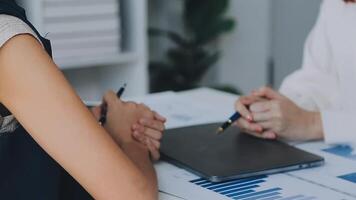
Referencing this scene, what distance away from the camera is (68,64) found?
2.57 metres

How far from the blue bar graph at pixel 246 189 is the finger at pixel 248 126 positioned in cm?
23

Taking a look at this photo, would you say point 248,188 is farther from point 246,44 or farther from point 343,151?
point 246,44

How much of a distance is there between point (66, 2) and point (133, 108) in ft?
3.90

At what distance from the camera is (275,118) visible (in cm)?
154

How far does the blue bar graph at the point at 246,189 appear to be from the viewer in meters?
1.17

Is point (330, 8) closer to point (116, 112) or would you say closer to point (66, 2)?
point (116, 112)

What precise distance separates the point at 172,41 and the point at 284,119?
1.82m

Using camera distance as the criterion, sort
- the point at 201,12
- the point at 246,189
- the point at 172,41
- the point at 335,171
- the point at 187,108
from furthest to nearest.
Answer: the point at 172,41 → the point at 201,12 → the point at 187,108 → the point at 335,171 → the point at 246,189

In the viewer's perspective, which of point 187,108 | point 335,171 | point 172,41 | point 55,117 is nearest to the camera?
point 55,117

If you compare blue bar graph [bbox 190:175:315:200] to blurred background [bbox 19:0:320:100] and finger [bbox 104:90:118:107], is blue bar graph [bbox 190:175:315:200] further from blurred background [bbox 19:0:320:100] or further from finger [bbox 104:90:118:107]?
blurred background [bbox 19:0:320:100]

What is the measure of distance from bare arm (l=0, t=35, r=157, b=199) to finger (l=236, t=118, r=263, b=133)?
55 centimetres

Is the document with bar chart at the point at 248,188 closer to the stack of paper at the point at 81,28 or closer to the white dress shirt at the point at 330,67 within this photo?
the white dress shirt at the point at 330,67

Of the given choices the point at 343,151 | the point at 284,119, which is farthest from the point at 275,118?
the point at 343,151

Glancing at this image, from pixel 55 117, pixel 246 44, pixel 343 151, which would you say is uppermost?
pixel 55 117
